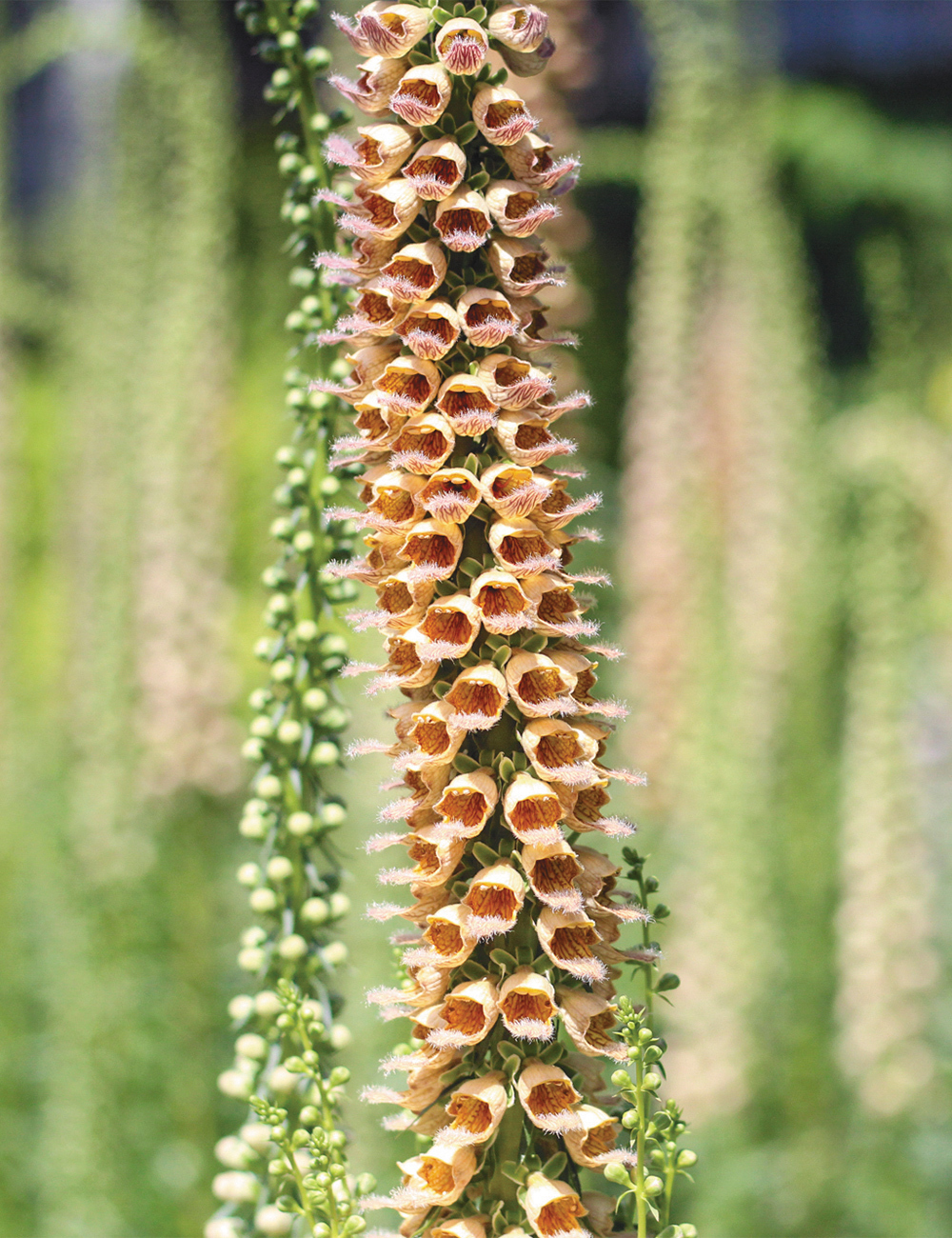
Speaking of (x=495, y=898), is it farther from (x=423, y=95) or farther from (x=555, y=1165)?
(x=423, y=95)

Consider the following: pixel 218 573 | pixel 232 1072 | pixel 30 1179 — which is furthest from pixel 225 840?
pixel 232 1072

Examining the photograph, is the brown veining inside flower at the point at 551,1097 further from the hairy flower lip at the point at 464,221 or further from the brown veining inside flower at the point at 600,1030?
the hairy flower lip at the point at 464,221

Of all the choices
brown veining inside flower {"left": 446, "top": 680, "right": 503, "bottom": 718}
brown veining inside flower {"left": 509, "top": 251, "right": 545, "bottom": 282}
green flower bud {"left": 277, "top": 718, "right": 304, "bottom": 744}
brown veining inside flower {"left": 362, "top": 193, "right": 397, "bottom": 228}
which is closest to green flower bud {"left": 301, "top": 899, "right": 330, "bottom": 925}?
green flower bud {"left": 277, "top": 718, "right": 304, "bottom": 744}

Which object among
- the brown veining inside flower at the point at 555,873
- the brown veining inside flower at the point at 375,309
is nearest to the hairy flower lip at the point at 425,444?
the brown veining inside flower at the point at 375,309

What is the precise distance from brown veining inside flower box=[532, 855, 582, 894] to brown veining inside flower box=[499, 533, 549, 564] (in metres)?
0.26

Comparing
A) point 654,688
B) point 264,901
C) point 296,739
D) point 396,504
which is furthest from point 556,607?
point 654,688

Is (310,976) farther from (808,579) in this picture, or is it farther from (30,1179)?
(808,579)

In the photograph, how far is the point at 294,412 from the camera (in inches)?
56.4

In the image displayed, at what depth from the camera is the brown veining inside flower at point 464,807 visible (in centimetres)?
107

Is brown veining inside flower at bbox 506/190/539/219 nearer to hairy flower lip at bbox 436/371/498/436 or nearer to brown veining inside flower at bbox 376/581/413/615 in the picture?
hairy flower lip at bbox 436/371/498/436

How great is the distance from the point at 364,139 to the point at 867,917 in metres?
3.92

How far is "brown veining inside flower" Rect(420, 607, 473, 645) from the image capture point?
1068mm

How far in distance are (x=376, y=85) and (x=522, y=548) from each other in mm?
472

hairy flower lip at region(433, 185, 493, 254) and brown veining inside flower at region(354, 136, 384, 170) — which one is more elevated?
brown veining inside flower at region(354, 136, 384, 170)
